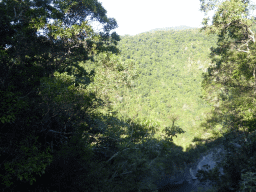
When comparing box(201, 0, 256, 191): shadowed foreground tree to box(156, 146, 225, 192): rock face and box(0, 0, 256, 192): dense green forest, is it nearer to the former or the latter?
box(0, 0, 256, 192): dense green forest

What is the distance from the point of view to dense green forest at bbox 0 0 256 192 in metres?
3.58

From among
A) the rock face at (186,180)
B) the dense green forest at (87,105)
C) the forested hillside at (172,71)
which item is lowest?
the rock face at (186,180)

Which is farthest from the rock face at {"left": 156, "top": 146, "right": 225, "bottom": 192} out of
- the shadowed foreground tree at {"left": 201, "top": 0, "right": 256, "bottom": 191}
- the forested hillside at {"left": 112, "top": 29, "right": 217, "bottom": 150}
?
the shadowed foreground tree at {"left": 201, "top": 0, "right": 256, "bottom": 191}

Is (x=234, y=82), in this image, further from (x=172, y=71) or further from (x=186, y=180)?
(x=172, y=71)

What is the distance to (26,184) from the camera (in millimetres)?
3537

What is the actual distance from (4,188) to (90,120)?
3157 mm

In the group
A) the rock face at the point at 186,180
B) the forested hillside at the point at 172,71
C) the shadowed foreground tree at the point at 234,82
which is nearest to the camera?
the shadowed foreground tree at the point at 234,82

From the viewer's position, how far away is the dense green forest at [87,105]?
358cm

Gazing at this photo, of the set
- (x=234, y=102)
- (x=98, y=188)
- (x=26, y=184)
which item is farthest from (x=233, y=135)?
(x=26, y=184)

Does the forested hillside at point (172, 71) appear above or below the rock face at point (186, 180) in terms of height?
above

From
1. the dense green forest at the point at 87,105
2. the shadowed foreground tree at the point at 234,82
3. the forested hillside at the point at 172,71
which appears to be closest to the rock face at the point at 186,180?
the forested hillside at the point at 172,71

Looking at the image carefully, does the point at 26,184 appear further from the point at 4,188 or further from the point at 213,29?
the point at 213,29

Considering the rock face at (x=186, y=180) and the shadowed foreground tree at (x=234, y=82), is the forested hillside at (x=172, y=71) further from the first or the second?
the shadowed foreground tree at (x=234, y=82)

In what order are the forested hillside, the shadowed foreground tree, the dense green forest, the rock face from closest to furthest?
1. the dense green forest
2. the shadowed foreground tree
3. the rock face
4. the forested hillside
